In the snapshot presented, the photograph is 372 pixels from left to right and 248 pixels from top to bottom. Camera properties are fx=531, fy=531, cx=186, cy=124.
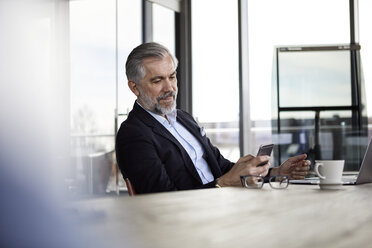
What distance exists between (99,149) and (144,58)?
276cm

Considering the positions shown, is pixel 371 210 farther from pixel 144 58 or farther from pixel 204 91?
pixel 204 91

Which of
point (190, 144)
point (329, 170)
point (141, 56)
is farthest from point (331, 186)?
point (141, 56)

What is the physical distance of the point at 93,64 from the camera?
4.93m

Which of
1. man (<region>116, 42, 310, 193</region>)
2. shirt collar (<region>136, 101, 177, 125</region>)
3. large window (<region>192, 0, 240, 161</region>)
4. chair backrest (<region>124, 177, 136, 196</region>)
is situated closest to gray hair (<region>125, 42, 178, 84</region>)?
man (<region>116, 42, 310, 193</region>)

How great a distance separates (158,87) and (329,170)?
1.04m

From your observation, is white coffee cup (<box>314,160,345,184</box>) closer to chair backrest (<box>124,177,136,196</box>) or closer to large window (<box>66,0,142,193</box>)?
chair backrest (<box>124,177,136,196</box>)

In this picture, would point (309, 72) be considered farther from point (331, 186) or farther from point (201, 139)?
point (331, 186)

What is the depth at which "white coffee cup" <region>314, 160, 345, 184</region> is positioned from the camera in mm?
1564

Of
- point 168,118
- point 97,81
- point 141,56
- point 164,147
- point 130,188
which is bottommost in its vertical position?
point 130,188

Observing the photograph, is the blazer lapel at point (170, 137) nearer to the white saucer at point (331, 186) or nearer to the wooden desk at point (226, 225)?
the white saucer at point (331, 186)

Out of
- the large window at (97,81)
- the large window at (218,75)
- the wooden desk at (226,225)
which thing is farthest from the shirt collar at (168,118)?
the large window at (218,75)

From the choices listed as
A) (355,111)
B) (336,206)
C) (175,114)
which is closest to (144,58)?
(175,114)

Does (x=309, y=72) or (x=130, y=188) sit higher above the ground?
(x=309, y=72)

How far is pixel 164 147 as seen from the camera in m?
2.09
